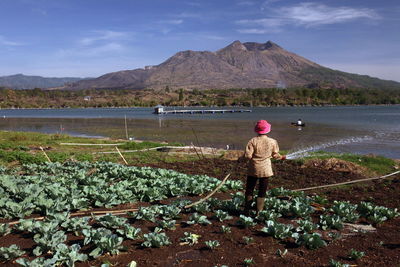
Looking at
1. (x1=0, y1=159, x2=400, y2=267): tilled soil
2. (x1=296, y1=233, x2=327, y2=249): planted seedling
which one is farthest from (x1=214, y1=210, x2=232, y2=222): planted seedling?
(x1=296, y1=233, x2=327, y2=249): planted seedling

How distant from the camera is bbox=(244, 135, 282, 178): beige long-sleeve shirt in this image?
7922 mm

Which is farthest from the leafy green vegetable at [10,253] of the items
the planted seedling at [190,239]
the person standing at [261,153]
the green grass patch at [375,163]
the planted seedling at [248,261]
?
the green grass patch at [375,163]

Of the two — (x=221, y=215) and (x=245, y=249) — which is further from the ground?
(x=221, y=215)

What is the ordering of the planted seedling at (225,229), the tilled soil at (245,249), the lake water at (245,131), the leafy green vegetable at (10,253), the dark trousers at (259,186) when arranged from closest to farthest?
the leafy green vegetable at (10,253)
the tilled soil at (245,249)
the planted seedling at (225,229)
the dark trousers at (259,186)
the lake water at (245,131)

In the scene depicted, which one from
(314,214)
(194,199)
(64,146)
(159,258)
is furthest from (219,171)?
(64,146)

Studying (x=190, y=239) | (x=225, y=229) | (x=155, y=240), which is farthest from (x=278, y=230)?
(x=155, y=240)

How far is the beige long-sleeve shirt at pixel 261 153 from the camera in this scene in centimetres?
792

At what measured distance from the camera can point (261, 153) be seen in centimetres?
799

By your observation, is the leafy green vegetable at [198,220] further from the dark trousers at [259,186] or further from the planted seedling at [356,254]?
the planted seedling at [356,254]

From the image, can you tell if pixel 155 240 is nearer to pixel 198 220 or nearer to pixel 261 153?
pixel 198 220

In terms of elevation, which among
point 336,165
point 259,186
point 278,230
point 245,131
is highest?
point 259,186

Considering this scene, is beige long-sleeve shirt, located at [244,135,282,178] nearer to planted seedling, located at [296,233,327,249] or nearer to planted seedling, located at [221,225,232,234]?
planted seedling, located at [221,225,232,234]

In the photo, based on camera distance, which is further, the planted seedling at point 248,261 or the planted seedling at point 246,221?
the planted seedling at point 246,221

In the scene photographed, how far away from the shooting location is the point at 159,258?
20.6ft
